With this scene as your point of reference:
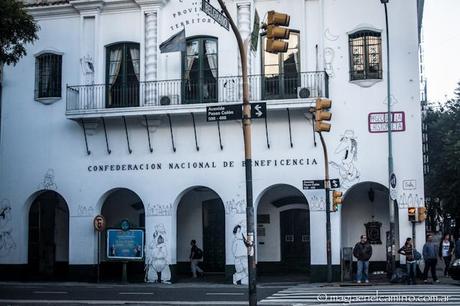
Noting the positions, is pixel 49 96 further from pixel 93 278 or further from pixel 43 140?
pixel 93 278

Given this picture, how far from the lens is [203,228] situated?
3086 centimetres

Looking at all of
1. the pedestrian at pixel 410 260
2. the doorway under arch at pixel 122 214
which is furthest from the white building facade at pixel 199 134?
the pedestrian at pixel 410 260

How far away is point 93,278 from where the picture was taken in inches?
1111

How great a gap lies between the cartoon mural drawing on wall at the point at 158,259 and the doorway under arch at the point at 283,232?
4.55m

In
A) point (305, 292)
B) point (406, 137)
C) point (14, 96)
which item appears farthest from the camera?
point (14, 96)

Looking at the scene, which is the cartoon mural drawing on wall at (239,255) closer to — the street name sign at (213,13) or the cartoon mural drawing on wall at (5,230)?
the cartoon mural drawing on wall at (5,230)

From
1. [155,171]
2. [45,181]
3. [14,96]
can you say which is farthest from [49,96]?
[155,171]

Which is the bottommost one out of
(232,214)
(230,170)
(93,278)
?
(93,278)

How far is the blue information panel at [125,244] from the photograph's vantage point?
2770 cm

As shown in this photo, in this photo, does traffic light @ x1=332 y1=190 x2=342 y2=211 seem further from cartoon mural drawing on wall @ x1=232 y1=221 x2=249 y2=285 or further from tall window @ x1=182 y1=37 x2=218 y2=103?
tall window @ x1=182 y1=37 x2=218 y2=103

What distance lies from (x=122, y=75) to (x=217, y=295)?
1140cm

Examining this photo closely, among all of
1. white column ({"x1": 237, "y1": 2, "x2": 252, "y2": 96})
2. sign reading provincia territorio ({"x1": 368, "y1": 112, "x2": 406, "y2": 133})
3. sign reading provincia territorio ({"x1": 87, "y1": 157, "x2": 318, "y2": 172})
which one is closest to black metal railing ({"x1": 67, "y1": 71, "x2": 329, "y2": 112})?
white column ({"x1": 237, "y1": 2, "x2": 252, "y2": 96})

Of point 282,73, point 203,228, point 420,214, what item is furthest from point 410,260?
point 203,228

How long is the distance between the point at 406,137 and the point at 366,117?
1.67 meters
